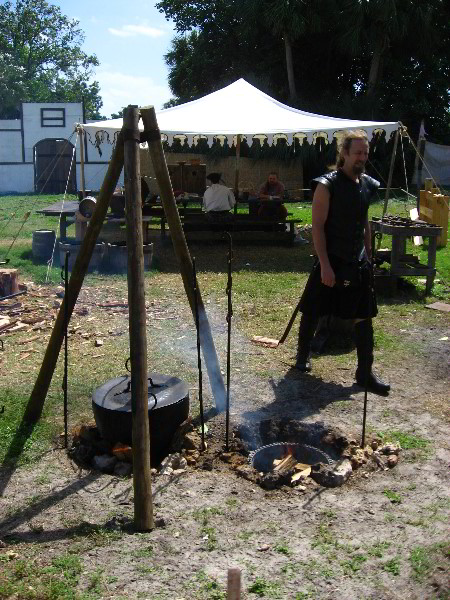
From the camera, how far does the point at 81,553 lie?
334 cm

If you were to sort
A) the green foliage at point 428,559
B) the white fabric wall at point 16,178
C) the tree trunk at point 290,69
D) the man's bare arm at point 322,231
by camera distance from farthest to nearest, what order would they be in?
1. the white fabric wall at point 16,178
2. the tree trunk at point 290,69
3. the man's bare arm at point 322,231
4. the green foliage at point 428,559

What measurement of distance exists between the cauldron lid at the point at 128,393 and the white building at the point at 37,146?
93.0 ft

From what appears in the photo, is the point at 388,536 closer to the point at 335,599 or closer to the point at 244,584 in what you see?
the point at 335,599

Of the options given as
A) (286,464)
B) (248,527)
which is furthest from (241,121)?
(248,527)

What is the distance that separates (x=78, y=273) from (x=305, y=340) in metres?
2.11

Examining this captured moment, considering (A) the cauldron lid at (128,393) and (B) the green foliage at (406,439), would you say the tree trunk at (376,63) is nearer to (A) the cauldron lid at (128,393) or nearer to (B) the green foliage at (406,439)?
(B) the green foliage at (406,439)

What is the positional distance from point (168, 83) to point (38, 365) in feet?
105

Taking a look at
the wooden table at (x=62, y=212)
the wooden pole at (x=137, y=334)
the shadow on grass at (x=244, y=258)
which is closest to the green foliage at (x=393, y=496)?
the wooden pole at (x=137, y=334)

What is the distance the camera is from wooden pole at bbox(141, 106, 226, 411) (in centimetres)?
454

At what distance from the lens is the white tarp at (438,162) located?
26344 mm

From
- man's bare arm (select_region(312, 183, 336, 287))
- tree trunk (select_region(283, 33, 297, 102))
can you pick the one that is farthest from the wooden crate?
tree trunk (select_region(283, 33, 297, 102))

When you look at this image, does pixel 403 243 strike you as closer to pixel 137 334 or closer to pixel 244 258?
pixel 244 258

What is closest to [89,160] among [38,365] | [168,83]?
[168,83]

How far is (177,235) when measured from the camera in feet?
16.1
